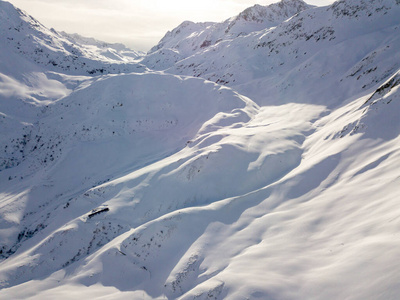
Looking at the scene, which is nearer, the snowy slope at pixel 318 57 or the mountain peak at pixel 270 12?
the snowy slope at pixel 318 57

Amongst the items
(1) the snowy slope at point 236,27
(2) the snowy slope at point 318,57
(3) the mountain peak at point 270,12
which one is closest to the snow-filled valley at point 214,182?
(2) the snowy slope at point 318,57

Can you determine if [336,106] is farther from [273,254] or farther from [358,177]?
[273,254]

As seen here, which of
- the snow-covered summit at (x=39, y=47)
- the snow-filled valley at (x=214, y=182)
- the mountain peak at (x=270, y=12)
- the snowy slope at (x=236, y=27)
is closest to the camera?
the snow-filled valley at (x=214, y=182)

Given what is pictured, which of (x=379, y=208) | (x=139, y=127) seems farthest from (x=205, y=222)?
Result: (x=139, y=127)

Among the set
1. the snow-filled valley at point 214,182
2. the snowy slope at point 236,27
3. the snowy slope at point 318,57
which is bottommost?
the snow-filled valley at point 214,182

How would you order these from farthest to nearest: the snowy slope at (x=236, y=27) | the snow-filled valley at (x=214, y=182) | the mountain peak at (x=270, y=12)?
the mountain peak at (x=270, y=12) < the snowy slope at (x=236, y=27) < the snow-filled valley at (x=214, y=182)

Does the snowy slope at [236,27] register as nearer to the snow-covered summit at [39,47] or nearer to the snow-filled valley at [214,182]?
the snow-covered summit at [39,47]

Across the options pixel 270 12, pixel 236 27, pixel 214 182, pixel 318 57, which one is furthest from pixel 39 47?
pixel 270 12

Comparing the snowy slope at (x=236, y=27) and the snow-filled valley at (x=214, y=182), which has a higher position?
the snowy slope at (x=236, y=27)
